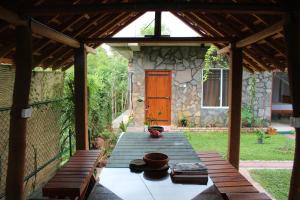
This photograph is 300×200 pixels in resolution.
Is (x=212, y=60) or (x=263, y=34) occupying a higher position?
(x=212, y=60)

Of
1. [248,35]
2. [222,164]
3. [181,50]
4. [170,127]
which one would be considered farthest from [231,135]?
[181,50]

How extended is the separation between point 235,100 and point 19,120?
3.71 meters

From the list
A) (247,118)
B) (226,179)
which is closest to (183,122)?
(247,118)

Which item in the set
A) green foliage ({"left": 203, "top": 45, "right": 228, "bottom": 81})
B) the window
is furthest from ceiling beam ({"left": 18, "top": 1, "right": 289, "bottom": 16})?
the window

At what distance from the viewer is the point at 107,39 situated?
17.4ft

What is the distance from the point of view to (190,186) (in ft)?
9.32

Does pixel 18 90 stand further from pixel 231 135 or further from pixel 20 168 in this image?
pixel 231 135

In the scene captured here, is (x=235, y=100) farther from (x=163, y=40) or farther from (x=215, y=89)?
(x=215, y=89)

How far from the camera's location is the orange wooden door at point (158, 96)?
9.84 m

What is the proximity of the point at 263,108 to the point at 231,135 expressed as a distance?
5236mm

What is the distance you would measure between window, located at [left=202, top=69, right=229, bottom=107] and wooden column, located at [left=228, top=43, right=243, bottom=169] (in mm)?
4717

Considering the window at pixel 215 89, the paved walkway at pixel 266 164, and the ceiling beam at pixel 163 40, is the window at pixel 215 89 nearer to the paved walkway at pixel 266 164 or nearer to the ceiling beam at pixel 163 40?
the paved walkway at pixel 266 164

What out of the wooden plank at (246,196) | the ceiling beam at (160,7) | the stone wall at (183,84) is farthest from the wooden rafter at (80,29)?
the stone wall at (183,84)

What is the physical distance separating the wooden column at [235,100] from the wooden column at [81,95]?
2.75m
